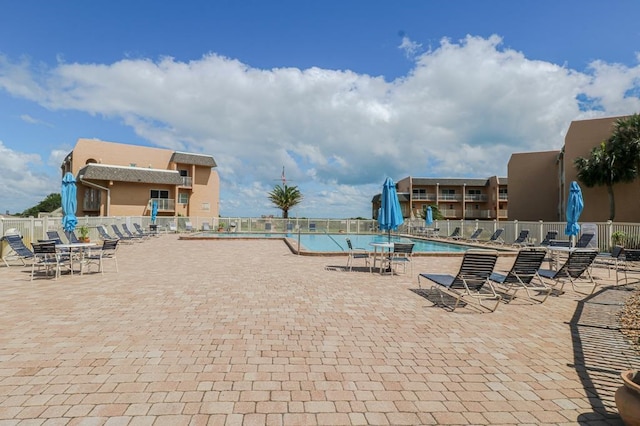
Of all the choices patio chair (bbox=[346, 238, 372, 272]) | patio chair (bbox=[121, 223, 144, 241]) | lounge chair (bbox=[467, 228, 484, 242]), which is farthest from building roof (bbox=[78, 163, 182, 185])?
patio chair (bbox=[346, 238, 372, 272])

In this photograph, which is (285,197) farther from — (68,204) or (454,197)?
(68,204)

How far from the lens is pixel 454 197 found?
43.8 meters

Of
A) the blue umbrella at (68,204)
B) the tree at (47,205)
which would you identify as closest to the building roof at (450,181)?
the blue umbrella at (68,204)

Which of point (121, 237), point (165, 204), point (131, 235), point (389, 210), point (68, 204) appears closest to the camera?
point (389, 210)

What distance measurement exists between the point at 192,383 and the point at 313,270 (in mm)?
6389

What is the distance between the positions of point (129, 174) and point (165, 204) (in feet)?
12.4

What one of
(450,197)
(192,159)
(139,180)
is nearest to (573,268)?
(139,180)

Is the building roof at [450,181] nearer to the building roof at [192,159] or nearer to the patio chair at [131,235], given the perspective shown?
the building roof at [192,159]

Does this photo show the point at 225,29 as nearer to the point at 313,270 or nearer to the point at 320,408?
the point at 313,270

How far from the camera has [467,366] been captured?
3.35m

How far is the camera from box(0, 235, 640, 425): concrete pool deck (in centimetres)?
252

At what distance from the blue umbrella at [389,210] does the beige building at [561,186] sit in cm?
1816

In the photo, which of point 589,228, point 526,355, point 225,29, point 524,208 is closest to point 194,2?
point 225,29

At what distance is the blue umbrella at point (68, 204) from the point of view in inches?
393
